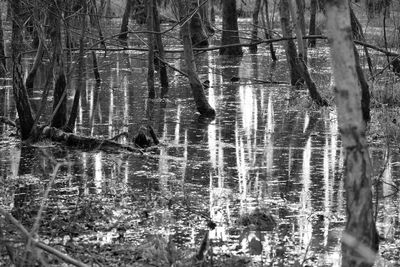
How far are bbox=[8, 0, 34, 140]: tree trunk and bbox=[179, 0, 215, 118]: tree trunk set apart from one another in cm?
337

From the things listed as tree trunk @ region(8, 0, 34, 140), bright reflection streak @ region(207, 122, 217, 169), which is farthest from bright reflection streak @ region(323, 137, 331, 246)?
tree trunk @ region(8, 0, 34, 140)

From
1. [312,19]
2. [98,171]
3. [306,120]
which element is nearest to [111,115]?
[306,120]

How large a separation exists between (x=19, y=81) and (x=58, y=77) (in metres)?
0.62

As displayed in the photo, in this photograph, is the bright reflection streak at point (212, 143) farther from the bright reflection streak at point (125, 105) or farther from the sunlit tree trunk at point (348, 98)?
the sunlit tree trunk at point (348, 98)

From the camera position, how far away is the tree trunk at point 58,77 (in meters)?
11.8

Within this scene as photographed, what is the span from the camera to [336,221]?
317 inches

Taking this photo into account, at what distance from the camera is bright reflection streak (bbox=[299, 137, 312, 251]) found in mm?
7504

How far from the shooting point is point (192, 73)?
49.5 feet

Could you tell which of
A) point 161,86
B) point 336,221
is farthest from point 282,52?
point 336,221

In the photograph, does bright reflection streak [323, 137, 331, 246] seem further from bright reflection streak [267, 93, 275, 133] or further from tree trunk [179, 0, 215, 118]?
tree trunk [179, 0, 215, 118]

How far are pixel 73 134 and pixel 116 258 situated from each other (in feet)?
19.8

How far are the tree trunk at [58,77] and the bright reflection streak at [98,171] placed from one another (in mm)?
970

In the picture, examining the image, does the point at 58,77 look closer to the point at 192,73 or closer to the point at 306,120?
the point at 192,73

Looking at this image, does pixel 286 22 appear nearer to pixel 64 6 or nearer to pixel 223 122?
pixel 223 122
